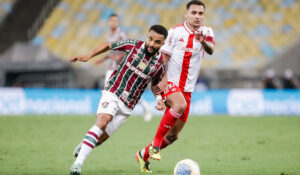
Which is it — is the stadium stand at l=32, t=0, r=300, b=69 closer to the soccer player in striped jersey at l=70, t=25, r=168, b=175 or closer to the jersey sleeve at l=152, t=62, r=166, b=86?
the jersey sleeve at l=152, t=62, r=166, b=86

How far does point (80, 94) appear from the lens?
21719 millimetres

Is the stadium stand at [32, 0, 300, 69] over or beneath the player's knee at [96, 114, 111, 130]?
over

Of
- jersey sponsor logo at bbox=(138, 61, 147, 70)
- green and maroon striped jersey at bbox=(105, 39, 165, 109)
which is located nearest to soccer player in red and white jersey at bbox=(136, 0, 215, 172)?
green and maroon striped jersey at bbox=(105, 39, 165, 109)

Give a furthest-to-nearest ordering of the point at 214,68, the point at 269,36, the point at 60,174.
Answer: the point at 269,36 → the point at 214,68 → the point at 60,174

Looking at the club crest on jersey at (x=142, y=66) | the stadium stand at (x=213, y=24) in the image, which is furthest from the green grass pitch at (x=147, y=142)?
the stadium stand at (x=213, y=24)

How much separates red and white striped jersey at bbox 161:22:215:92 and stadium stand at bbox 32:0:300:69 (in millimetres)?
18979

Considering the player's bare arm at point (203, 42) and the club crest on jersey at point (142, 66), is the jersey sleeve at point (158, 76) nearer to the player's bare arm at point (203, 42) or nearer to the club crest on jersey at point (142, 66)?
the club crest on jersey at point (142, 66)

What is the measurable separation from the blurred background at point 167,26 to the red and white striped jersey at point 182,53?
13.6 m

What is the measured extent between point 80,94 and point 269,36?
1233 centimetres

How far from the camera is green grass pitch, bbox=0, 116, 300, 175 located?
7883mm

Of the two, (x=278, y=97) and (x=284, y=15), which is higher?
(x=284, y=15)

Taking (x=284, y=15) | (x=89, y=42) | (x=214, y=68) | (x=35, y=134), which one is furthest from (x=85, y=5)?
(x=35, y=134)

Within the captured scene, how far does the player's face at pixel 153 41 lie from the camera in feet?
23.4

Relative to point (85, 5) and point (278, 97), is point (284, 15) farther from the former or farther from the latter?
point (85, 5)
